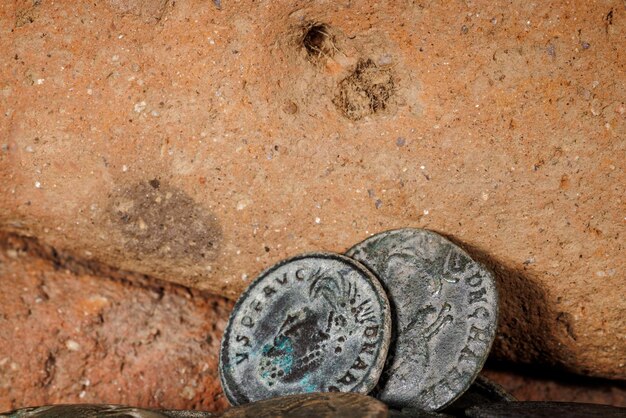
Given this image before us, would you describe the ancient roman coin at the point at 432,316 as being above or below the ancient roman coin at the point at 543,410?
above

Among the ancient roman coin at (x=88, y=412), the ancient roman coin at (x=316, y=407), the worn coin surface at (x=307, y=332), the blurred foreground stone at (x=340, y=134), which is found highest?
the blurred foreground stone at (x=340, y=134)

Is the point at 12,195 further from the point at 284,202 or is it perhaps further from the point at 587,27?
the point at 587,27

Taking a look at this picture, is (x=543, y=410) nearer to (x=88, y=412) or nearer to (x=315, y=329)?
(x=315, y=329)

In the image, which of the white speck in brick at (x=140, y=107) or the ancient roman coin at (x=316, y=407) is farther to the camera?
the white speck in brick at (x=140, y=107)

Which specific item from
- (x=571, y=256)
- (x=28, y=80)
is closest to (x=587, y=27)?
(x=571, y=256)

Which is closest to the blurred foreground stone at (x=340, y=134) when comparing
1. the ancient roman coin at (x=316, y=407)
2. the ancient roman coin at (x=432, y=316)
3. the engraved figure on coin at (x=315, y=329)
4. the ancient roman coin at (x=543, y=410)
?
the ancient roman coin at (x=432, y=316)

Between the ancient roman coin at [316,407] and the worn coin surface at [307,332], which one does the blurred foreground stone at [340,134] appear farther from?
the ancient roman coin at [316,407]
